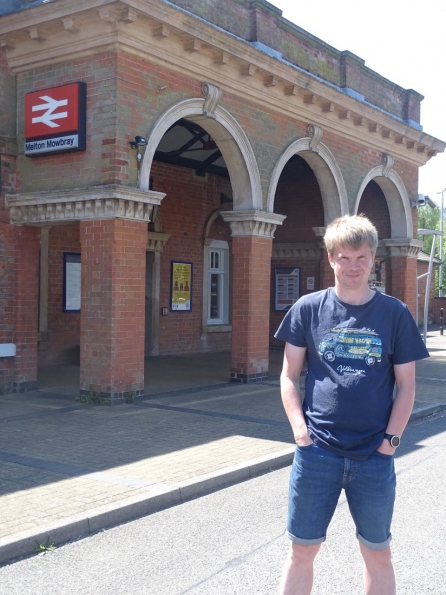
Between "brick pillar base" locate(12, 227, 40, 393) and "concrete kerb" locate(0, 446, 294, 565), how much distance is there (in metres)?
5.69

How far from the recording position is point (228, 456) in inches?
284

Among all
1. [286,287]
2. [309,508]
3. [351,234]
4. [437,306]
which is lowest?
[309,508]

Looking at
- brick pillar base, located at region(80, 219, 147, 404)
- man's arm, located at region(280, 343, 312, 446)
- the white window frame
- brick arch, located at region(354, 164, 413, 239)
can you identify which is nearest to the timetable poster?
the white window frame

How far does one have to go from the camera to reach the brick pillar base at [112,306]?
1025 centimetres

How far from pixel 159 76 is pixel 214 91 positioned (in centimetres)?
129

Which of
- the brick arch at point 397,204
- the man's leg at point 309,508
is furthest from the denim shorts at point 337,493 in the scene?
the brick arch at point 397,204

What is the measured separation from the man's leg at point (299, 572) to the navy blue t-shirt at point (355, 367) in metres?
0.47

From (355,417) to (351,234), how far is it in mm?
810

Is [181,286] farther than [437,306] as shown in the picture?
No

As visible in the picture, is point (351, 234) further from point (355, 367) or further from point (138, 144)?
point (138, 144)

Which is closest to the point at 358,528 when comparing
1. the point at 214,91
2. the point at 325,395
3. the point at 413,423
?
the point at 325,395

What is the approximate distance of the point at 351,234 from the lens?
126 inches

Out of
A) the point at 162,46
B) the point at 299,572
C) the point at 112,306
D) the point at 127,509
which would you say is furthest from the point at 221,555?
the point at 162,46

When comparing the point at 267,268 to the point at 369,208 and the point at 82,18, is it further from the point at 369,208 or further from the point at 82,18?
the point at 369,208
